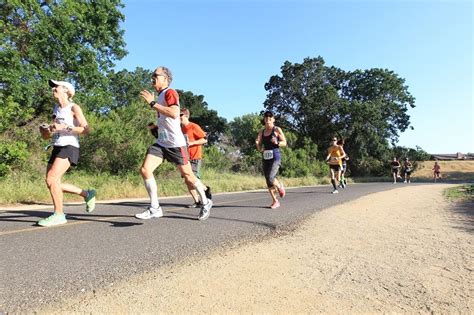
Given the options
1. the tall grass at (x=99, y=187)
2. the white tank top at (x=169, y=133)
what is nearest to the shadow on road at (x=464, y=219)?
the white tank top at (x=169, y=133)

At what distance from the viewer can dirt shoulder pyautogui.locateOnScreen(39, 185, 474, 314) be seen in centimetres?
289

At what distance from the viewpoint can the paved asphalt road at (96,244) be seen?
126 inches

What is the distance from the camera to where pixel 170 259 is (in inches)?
162

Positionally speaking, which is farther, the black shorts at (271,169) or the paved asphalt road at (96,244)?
the black shorts at (271,169)

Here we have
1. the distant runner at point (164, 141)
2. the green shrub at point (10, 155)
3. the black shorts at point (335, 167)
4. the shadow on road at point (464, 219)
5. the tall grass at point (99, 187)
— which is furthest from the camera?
the black shorts at point (335, 167)

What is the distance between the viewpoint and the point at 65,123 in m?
5.83

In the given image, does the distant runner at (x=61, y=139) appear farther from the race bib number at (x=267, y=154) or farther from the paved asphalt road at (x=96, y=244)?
the race bib number at (x=267, y=154)

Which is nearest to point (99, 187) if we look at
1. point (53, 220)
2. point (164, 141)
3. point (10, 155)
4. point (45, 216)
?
point (10, 155)

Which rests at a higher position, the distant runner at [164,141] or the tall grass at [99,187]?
the distant runner at [164,141]

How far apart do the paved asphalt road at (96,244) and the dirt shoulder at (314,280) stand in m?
0.28

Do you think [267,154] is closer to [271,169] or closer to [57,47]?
[271,169]

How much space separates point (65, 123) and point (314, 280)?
4.21 m

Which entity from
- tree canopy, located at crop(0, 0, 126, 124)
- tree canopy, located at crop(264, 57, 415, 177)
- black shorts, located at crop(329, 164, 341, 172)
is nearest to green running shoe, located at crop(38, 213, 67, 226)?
black shorts, located at crop(329, 164, 341, 172)

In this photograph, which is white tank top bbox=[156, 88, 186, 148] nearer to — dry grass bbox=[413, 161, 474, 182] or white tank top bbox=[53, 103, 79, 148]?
white tank top bbox=[53, 103, 79, 148]
